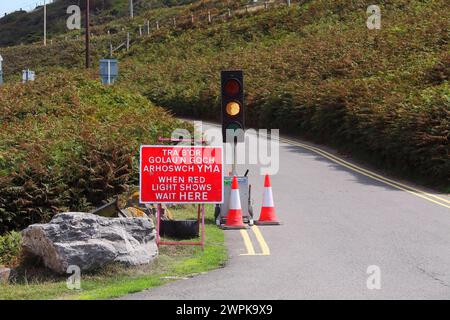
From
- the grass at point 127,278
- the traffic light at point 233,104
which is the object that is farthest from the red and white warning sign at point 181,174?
the traffic light at point 233,104

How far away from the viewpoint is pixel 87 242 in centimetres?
1078

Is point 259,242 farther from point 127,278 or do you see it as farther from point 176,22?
point 176,22

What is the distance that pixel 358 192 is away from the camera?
19438 mm

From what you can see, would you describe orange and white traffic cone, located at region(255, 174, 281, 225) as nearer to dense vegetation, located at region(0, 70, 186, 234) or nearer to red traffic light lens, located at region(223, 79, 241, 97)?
red traffic light lens, located at region(223, 79, 241, 97)

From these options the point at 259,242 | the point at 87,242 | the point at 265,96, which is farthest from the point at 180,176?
the point at 265,96

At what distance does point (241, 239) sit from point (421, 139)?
9.91 meters

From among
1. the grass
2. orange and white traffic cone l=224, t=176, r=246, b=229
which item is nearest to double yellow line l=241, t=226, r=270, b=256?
orange and white traffic cone l=224, t=176, r=246, b=229

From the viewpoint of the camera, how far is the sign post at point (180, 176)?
12531 mm

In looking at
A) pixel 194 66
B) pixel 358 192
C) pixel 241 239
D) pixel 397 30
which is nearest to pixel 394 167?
pixel 358 192

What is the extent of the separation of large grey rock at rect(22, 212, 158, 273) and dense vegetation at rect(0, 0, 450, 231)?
12.9ft

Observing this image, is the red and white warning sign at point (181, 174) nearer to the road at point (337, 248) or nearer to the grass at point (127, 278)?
the grass at point (127, 278)

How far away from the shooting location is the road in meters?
9.52

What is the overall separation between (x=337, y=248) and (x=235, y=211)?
2664mm
